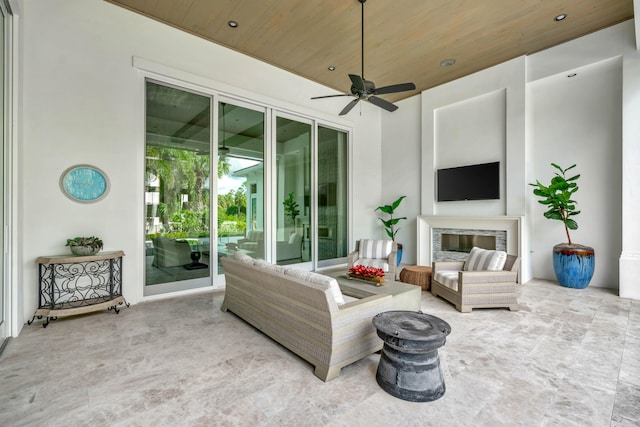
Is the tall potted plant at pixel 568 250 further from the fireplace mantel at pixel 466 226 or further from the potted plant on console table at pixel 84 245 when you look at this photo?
the potted plant on console table at pixel 84 245

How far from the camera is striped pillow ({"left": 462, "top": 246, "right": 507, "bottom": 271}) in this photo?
3.94 meters

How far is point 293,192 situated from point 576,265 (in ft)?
16.3

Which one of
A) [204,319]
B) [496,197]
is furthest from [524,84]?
[204,319]

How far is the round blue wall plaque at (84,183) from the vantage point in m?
3.62

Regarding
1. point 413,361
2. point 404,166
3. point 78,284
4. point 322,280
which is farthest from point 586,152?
point 78,284

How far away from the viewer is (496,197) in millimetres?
5711

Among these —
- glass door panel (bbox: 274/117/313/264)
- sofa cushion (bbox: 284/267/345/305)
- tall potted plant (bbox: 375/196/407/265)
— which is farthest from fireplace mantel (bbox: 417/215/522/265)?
sofa cushion (bbox: 284/267/345/305)

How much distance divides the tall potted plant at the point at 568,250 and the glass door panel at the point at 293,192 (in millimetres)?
4198

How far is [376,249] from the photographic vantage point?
5.23 metres

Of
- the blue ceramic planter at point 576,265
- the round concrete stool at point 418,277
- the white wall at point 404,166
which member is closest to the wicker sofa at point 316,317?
the round concrete stool at point 418,277

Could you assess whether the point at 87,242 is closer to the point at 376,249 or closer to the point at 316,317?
the point at 316,317

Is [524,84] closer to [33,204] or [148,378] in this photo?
[148,378]

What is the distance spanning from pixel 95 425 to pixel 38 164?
322 cm

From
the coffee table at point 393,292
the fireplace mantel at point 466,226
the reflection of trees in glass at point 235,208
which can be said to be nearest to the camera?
the coffee table at point 393,292
